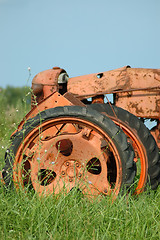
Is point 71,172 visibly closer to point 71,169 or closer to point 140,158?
point 71,169

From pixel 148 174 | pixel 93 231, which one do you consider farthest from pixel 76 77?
pixel 93 231

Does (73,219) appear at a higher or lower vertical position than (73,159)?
lower

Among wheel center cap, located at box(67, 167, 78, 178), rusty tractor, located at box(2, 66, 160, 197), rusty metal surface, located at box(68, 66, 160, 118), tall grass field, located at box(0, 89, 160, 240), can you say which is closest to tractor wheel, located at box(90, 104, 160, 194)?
rusty tractor, located at box(2, 66, 160, 197)

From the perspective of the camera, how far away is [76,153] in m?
2.45

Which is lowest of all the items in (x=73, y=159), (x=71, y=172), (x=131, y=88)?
(x=71, y=172)

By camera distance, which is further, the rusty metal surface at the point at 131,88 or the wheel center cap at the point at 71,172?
the rusty metal surface at the point at 131,88

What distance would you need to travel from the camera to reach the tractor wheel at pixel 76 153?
2373mm

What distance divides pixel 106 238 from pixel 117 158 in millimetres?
701

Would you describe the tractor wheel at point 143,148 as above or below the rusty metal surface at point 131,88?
A: below

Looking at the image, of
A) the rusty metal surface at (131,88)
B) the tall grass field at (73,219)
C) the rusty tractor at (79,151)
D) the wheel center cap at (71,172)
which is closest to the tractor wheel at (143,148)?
the rusty tractor at (79,151)

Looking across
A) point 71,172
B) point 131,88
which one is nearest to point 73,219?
point 71,172

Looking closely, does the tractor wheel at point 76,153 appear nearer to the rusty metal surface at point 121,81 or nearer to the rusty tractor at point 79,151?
the rusty tractor at point 79,151

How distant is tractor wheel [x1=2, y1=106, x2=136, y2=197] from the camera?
2.37 m

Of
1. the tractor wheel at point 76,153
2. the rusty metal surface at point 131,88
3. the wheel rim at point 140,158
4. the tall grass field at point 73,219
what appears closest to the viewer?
the tall grass field at point 73,219
